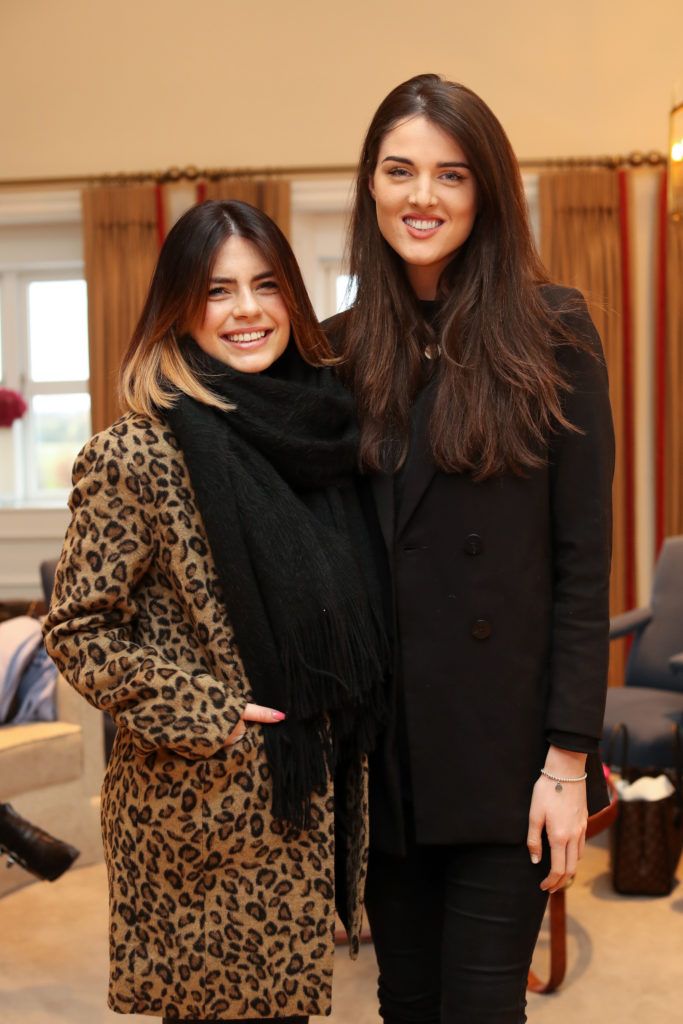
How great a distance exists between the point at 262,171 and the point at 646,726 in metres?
3.39

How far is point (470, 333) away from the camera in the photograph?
1.69 m

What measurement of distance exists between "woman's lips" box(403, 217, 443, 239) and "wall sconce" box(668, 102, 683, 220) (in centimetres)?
237

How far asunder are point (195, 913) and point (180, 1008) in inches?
5.7

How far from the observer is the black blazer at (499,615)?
63.6 inches

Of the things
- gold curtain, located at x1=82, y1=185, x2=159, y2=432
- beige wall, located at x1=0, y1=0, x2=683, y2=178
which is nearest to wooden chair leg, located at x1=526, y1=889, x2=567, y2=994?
gold curtain, located at x1=82, y1=185, x2=159, y2=432

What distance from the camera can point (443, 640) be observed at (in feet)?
5.44

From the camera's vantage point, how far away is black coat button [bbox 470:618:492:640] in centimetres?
164

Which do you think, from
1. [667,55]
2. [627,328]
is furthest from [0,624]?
[667,55]

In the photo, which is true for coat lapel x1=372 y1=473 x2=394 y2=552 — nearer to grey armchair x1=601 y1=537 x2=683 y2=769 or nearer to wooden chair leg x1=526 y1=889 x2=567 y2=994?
wooden chair leg x1=526 y1=889 x2=567 y2=994

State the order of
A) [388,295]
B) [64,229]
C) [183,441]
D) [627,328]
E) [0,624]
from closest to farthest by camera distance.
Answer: [183,441]
[388,295]
[0,624]
[627,328]
[64,229]

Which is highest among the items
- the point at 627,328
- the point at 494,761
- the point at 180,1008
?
the point at 627,328

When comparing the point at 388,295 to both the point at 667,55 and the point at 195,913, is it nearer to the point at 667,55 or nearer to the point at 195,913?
the point at 195,913

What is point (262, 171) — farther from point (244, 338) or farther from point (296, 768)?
point (296, 768)

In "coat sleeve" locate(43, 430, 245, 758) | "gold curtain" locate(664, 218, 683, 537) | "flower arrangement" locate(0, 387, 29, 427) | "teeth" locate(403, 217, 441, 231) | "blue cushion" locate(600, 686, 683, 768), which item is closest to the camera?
"coat sleeve" locate(43, 430, 245, 758)
